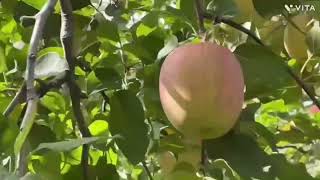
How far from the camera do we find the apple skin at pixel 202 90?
68 cm

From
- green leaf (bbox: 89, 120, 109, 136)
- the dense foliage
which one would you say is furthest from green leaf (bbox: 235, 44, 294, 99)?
green leaf (bbox: 89, 120, 109, 136)

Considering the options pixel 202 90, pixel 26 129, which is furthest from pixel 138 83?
pixel 26 129

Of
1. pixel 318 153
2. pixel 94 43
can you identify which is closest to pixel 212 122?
pixel 94 43

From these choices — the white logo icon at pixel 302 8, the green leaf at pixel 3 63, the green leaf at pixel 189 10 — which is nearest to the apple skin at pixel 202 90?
the green leaf at pixel 189 10

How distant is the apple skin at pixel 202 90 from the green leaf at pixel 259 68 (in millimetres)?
122

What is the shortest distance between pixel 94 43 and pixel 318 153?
16.5 inches

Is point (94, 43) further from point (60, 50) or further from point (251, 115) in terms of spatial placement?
point (251, 115)

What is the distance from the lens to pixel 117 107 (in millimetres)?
848

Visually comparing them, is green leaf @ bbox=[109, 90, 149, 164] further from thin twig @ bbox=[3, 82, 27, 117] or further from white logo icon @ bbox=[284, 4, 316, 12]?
white logo icon @ bbox=[284, 4, 316, 12]

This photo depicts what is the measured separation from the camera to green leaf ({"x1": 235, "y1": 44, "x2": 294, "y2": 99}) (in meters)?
0.84

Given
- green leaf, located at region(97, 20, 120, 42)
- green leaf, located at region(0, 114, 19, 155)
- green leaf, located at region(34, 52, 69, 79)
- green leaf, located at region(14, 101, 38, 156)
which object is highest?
green leaf, located at region(14, 101, 38, 156)

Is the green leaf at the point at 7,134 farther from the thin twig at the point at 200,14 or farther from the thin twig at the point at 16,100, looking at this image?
the thin twig at the point at 200,14

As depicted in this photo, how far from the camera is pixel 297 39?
1.08m

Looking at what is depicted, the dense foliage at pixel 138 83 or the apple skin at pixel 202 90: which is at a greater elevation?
the apple skin at pixel 202 90
